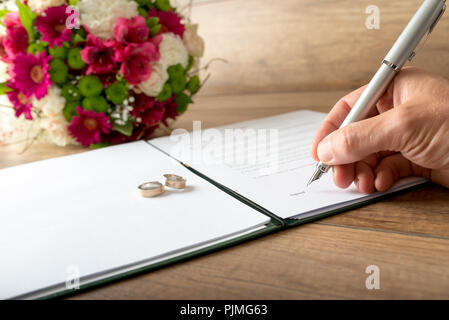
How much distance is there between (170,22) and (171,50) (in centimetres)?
8

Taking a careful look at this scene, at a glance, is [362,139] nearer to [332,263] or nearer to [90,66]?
[332,263]

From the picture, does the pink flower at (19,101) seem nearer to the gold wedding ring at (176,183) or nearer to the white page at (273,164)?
the white page at (273,164)

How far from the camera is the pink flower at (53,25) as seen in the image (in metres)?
0.81

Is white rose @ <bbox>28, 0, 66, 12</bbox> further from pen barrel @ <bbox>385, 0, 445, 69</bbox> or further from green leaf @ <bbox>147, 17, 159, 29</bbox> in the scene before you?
pen barrel @ <bbox>385, 0, 445, 69</bbox>

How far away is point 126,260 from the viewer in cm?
41

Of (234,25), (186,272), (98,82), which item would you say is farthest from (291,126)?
(234,25)

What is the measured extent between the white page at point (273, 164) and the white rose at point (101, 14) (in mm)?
249

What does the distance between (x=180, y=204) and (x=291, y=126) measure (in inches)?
17.6

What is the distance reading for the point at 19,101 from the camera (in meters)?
0.87

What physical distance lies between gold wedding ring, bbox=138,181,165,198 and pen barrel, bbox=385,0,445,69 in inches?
13.9

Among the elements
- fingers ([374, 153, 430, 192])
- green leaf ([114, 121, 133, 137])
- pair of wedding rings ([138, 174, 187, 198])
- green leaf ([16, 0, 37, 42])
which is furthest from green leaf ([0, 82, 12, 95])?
fingers ([374, 153, 430, 192])

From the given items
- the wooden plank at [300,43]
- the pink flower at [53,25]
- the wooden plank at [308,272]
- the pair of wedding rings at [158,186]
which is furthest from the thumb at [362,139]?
the wooden plank at [300,43]

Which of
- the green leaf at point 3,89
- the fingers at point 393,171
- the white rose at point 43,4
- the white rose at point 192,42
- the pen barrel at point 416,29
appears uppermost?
the white rose at point 43,4
